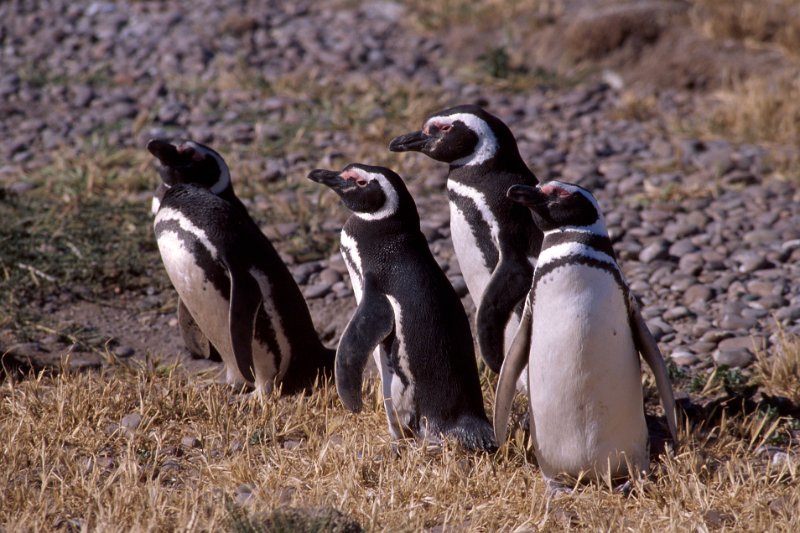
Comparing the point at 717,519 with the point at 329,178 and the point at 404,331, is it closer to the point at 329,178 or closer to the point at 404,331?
the point at 404,331

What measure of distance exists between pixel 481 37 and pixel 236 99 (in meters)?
2.65

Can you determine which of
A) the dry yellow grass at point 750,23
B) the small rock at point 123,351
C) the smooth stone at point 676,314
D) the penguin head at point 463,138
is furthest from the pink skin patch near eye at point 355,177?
the dry yellow grass at point 750,23

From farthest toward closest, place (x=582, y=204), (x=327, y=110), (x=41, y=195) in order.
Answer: (x=327, y=110), (x=41, y=195), (x=582, y=204)

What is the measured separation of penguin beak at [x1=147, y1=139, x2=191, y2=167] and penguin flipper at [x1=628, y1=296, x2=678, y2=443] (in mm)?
2158

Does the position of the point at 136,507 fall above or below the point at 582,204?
below

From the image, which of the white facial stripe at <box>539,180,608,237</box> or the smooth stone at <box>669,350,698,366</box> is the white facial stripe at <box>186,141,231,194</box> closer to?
the white facial stripe at <box>539,180,608,237</box>

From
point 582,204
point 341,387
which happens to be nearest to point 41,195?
point 341,387

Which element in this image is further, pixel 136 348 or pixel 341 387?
pixel 136 348

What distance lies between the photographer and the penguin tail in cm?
379

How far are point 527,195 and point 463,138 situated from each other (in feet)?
2.78

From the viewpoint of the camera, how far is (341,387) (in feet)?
12.4

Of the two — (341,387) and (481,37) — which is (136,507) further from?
(481,37)

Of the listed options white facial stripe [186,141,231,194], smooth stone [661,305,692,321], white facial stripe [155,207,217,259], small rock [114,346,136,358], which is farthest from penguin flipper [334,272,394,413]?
smooth stone [661,305,692,321]

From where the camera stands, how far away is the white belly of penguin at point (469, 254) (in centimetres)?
431
